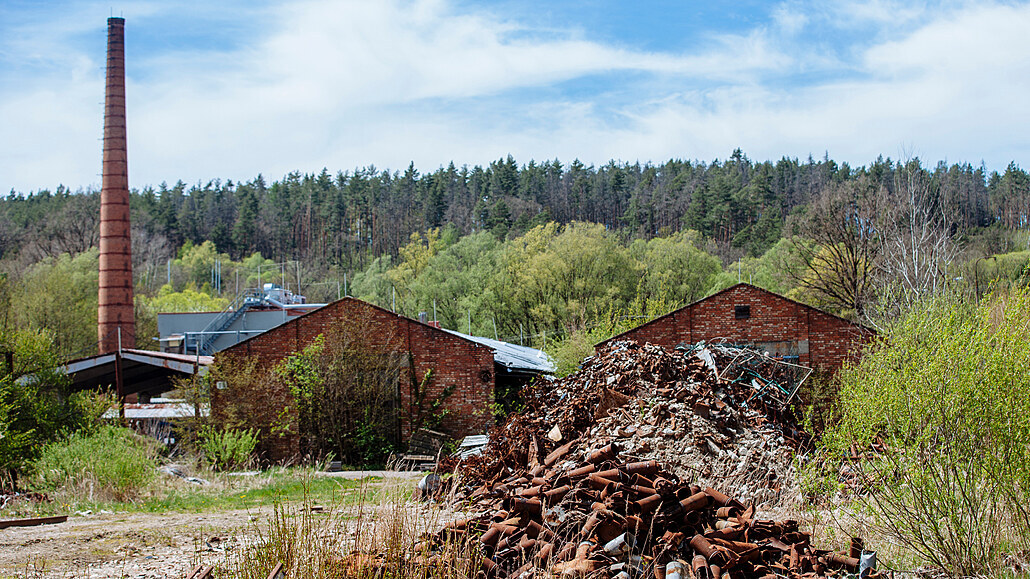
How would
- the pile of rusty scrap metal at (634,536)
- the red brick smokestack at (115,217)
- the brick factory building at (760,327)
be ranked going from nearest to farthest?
the pile of rusty scrap metal at (634,536) → the brick factory building at (760,327) → the red brick smokestack at (115,217)

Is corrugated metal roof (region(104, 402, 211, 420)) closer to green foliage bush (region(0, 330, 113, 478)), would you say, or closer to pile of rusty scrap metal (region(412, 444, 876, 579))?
green foliage bush (region(0, 330, 113, 478))

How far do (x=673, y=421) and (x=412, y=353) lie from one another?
468 inches

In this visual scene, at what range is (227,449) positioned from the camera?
1880cm

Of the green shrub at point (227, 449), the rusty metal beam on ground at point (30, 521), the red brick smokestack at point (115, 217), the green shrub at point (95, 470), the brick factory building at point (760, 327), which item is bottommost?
the green shrub at point (227, 449)

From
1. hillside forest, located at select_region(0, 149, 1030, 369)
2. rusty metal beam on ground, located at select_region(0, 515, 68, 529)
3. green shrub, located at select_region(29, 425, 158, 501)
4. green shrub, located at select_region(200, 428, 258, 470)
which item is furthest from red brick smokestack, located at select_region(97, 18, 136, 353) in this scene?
rusty metal beam on ground, located at select_region(0, 515, 68, 529)

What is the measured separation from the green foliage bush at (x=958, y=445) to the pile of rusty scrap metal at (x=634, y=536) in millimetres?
927

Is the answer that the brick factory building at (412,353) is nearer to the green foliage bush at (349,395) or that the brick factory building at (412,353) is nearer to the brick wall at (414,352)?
the brick wall at (414,352)

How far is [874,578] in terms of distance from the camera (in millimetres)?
7152

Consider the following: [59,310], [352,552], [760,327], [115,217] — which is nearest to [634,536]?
[352,552]

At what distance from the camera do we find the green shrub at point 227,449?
19016 mm

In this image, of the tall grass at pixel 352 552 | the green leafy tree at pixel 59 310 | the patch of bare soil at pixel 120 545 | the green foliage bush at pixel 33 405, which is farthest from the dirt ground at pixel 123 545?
the green leafy tree at pixel 59 310

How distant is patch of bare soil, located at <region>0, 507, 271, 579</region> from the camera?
7.04 m

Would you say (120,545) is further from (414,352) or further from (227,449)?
(414,352)

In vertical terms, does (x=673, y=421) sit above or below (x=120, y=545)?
above
